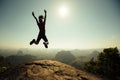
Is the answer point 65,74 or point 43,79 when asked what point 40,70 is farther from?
point 65,74

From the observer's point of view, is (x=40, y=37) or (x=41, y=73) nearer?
(x=41, y=73)

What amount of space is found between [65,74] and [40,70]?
6.13 ft

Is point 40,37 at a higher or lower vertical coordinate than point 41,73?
higher

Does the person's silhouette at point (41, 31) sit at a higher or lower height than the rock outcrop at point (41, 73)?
higher

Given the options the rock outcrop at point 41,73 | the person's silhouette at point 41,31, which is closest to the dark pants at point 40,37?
the person's silhouette at point 41,31

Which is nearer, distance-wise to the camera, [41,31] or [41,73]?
[41,73]

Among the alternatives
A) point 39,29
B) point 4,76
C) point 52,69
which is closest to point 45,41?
point 39,29

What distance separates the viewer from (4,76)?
31.0 feet

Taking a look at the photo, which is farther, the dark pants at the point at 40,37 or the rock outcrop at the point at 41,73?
the dark pants at the point at 40,37

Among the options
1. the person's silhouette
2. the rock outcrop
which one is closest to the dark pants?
the person's silhouette

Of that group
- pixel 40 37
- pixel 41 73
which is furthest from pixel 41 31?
pixel 41 73

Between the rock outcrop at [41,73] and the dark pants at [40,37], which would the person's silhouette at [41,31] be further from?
the rock outcrop at [41,73]

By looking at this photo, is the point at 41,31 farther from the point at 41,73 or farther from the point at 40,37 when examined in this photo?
the point at 41,73

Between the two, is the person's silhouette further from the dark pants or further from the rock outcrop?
the rock outcrop
